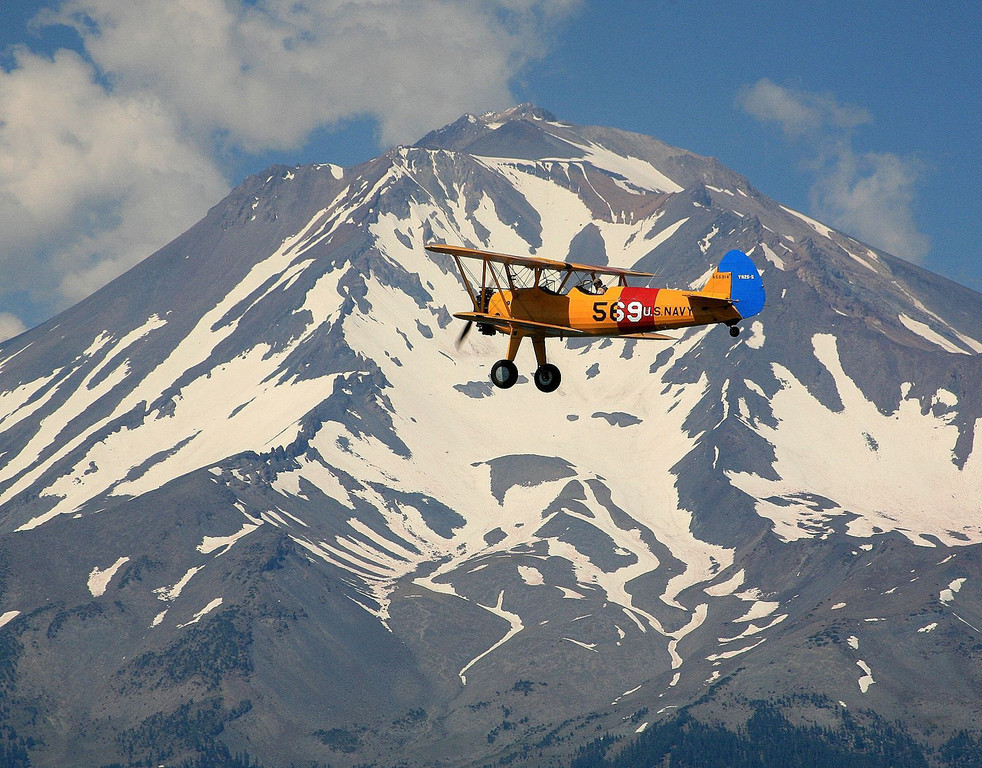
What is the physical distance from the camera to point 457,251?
101 meters

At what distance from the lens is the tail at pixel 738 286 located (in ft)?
318

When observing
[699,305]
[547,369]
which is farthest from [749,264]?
[547,369]

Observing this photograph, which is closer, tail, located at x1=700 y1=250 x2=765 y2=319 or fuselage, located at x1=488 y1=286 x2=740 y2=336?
tail, located at x1=700 y1=250 x2=765 y2=319

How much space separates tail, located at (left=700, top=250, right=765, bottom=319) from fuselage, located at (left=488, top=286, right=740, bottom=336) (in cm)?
92

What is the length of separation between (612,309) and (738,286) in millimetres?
8051

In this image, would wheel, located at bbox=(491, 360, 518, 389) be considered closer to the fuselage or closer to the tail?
the fuselage

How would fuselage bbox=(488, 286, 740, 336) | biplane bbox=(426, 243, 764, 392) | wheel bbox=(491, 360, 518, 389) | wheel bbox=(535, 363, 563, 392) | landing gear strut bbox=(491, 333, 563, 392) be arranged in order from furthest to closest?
wheel bbox=(491, 360, 518, 389) → landing gear strut bbox=(491, 333, 563, 392) → wheel bbox=(535, 363, 563, 392) → fuselage bbox=(488, 286, 740, 336) → biplane bbox=(426, 243, 764, 392)

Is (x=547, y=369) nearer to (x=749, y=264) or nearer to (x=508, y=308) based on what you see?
(x=508, y=308)

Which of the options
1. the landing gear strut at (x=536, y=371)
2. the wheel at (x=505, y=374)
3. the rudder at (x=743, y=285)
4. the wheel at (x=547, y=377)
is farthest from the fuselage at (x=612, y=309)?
the wheel at (x=505, y=374)

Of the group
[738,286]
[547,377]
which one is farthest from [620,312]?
[738,286]

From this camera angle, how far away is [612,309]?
9844cm

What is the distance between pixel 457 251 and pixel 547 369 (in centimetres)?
982

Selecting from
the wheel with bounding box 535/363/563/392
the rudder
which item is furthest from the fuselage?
the wheel with bounding box 535/363/563/392

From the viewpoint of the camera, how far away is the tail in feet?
318
